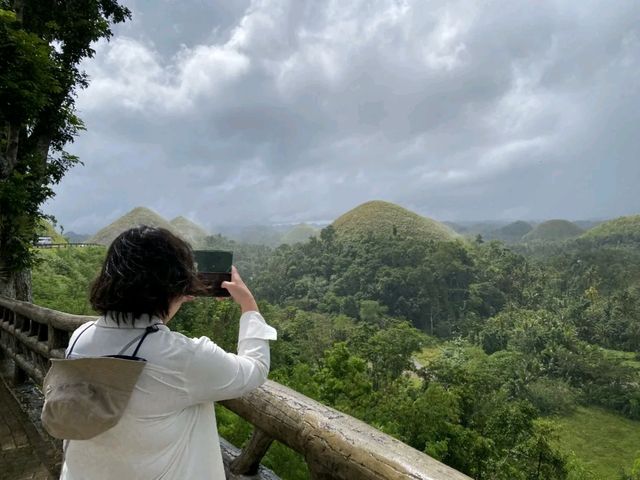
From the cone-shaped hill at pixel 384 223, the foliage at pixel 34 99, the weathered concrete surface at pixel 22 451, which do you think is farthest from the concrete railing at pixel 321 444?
the cone-shaped hill at pixel 384 223

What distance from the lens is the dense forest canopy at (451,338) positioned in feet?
47.8

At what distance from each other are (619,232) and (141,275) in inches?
4642

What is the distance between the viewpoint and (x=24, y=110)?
5.14 meters

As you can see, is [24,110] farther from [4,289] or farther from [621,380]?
[621,380]

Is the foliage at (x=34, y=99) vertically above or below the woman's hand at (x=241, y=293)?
above

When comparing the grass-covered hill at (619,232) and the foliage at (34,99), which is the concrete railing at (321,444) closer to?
the foliage at (34,99)

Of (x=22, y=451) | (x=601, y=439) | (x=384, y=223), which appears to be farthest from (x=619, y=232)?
(x=22, y=451)

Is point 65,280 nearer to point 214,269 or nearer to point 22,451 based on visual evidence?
point 22,451

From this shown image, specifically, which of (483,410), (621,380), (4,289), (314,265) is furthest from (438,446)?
(314,265)

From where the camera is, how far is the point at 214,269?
1.21 m

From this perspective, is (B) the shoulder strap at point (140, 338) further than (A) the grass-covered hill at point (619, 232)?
No

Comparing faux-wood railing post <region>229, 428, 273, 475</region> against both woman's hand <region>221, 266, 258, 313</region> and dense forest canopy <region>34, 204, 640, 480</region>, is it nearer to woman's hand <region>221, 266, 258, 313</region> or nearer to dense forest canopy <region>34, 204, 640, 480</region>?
woman's hand <region>221, 266, 258, 313</region>

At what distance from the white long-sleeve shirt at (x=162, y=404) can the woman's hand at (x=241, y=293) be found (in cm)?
16

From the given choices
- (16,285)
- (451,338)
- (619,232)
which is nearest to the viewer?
(16,285)
